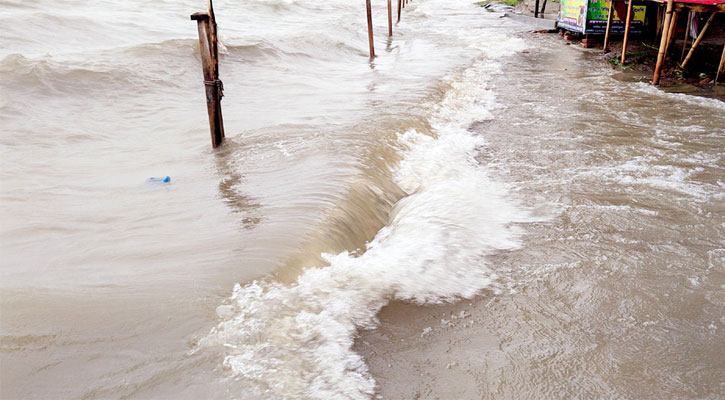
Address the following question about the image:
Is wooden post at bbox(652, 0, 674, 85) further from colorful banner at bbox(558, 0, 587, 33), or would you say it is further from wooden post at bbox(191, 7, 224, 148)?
wooden post at bbox(191, 7, 224, 148)

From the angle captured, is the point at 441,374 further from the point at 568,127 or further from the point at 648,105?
the point at 648,105

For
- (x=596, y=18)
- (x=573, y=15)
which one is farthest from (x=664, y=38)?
(x=573, y=15)

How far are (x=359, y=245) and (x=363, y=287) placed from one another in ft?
2.35

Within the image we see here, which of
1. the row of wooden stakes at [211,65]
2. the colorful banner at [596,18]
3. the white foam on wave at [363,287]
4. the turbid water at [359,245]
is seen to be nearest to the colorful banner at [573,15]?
the colorful banner at [596,18]

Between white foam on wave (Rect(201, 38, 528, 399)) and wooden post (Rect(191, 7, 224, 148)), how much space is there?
2246 millimetres

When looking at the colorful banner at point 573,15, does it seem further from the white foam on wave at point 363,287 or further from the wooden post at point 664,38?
the white foam on wave at point 363,287

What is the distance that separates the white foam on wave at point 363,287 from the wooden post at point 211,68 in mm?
Answer: 2246

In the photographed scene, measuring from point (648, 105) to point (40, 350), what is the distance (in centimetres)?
923

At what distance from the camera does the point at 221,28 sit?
1825 centimetres

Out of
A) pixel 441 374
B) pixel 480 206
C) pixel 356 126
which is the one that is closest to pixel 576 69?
pixel 356 126

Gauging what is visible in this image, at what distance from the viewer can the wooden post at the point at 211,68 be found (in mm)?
6074

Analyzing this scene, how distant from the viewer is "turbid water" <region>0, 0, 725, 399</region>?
3004 millimetres

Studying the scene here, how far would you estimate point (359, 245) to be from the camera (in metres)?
4.52

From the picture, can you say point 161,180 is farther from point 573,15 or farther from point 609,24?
point 573,15
